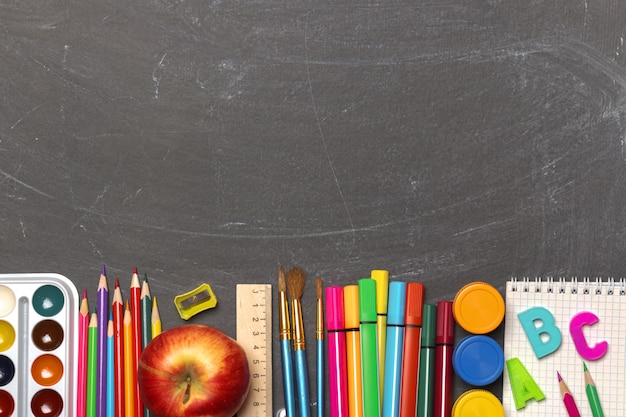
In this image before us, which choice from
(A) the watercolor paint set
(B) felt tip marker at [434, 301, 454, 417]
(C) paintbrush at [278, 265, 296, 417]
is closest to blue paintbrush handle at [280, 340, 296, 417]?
(C) paintbrush at [278, 265, 296, 417]

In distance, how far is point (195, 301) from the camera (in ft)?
3.39

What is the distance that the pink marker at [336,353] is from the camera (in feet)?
3.28

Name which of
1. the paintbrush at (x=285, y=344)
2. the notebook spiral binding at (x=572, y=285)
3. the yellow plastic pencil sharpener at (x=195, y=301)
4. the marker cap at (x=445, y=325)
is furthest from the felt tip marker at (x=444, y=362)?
the yellow plastic pencil sharpener at (x=195, y=301)

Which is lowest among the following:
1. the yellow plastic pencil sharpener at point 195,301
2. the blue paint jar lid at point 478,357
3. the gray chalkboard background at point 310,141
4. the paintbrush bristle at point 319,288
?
the blue paint jar lid at point 478,357

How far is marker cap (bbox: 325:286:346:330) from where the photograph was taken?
3.31 feet

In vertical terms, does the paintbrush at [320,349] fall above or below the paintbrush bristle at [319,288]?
below

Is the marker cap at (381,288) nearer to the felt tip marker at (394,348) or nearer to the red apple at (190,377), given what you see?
the felt tip marker at (394,348)

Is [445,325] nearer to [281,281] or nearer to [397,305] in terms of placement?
[397,305]

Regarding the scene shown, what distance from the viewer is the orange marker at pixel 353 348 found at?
100cm

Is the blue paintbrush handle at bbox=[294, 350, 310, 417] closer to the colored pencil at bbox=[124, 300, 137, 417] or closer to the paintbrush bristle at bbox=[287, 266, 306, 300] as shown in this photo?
the paintbrush bristle at bbox=[287, 266, 306, 300]

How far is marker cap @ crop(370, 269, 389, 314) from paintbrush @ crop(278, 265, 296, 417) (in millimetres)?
131

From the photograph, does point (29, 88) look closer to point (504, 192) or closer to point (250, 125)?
point (250, 125)

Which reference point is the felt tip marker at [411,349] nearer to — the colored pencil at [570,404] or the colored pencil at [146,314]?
the colored pencil at [570,404]

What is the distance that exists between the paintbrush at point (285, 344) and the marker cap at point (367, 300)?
108 mm
